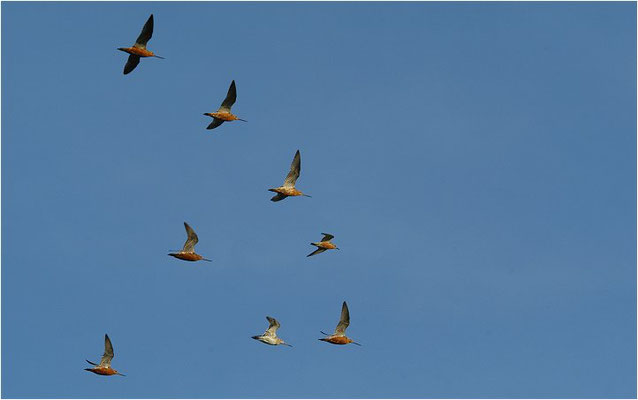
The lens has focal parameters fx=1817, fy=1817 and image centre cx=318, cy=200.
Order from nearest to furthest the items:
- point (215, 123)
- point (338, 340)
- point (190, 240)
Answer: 1. point (190, 240)
2. point (338, 340)
3. point (215, 123)

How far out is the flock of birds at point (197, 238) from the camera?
385 ft

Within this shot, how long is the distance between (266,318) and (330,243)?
22.0 feet

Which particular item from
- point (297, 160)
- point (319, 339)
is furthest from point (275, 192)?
point (319, 339)

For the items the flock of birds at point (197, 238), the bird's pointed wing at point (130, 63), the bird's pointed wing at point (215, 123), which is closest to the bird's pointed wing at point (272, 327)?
the flock of birds at point (197, 238)

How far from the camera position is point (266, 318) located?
120 metres

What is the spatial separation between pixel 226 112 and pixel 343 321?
15956 millimetres

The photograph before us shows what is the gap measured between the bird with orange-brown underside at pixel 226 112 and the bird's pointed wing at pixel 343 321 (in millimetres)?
14363

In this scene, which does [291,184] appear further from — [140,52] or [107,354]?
[107,354]

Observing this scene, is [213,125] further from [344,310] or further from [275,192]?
[344,310]

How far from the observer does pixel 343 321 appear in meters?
120

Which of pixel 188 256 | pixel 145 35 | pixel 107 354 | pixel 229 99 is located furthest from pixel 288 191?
pixel 107 354

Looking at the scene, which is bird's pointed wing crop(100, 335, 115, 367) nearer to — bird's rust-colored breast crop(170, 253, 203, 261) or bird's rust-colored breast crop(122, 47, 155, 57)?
bird's rust-colored breast crop(170, 253, 203, 261)

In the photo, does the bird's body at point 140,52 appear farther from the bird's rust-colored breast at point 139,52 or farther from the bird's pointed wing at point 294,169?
the bird's pointed wing at point 294,169

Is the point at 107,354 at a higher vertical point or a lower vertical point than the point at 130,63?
lower
